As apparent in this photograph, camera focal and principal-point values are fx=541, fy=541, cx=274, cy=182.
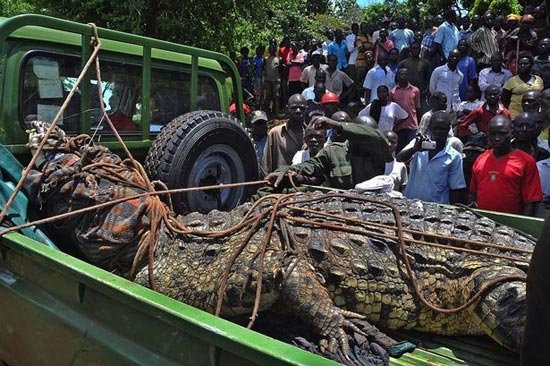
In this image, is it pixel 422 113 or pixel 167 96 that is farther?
pixel 422 113

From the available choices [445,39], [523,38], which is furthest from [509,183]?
[445,39]

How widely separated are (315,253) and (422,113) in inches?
243

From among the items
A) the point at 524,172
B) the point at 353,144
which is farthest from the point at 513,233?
the point at 353,144

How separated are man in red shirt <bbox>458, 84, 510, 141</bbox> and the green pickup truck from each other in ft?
10.2

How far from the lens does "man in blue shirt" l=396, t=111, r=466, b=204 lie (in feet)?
14.2

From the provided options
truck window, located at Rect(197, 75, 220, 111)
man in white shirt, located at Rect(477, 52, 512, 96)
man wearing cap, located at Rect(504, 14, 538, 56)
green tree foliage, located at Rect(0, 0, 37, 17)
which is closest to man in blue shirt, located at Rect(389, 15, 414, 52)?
man wearing cap, located at Rect(504, 14, 538, 56)

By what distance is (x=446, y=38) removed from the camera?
30.5ft

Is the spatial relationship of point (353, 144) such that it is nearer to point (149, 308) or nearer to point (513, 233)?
point (513, 233)

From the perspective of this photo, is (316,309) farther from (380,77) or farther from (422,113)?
(380,77)

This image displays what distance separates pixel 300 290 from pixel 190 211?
4.35 ft

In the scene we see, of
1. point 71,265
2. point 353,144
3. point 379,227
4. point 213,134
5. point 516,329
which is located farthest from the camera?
point 353,144

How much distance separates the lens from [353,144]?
4.29 m

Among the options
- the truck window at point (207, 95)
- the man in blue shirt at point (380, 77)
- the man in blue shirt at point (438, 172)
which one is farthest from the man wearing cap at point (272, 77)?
the man in blue shirt at point (438, 172)

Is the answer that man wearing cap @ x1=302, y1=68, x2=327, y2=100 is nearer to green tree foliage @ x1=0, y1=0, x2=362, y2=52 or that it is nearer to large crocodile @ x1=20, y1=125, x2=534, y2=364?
green tree foliage @ x1=0, y1=0, x2=362, y2=52
